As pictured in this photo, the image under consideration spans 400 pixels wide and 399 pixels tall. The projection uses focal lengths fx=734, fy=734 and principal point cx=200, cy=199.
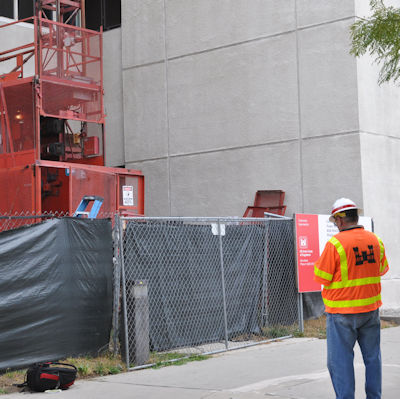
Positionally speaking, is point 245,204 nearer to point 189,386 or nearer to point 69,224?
point 69,224

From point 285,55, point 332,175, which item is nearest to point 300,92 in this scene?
point 285,55

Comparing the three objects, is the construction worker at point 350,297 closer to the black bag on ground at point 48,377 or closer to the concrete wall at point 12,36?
the black bag on ground at point 48,377

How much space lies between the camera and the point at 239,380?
9.00 metres

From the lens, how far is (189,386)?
869 centimetres

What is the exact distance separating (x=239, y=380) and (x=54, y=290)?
272 centimetres

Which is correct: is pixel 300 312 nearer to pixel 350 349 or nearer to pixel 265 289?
pixel 265 289

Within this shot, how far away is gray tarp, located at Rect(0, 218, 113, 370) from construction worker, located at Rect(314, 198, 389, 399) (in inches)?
172

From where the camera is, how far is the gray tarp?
927 centimetres

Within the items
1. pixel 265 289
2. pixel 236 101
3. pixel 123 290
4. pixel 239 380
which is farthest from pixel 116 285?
pixel 236 101

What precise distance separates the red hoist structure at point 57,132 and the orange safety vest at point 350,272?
9.84m

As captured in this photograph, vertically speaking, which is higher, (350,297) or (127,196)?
(127,196)

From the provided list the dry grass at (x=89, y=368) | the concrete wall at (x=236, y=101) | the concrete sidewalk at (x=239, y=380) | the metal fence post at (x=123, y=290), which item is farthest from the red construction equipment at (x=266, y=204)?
the metal fence post at (x=123, y=290)

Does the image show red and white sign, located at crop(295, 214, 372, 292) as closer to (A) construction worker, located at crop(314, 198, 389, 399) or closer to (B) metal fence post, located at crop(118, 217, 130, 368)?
(B) metal fence post, located at crop(118, 217, 130, 368)

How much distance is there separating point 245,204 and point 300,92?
3005 millimetres
